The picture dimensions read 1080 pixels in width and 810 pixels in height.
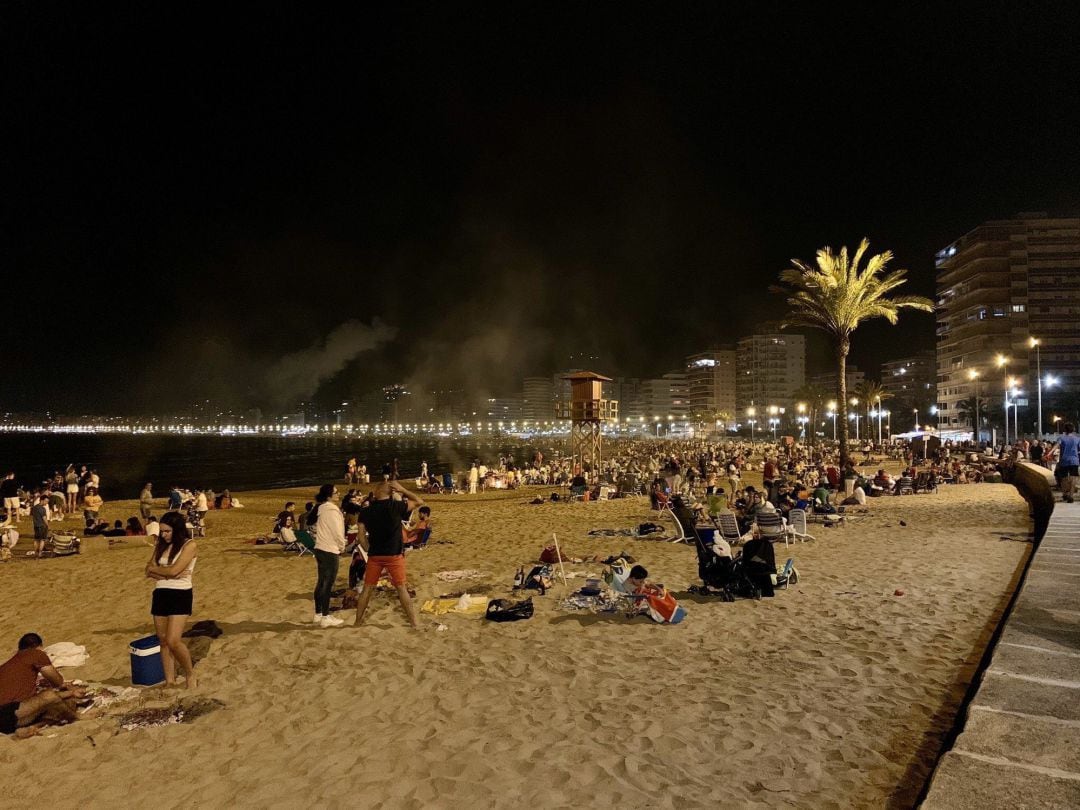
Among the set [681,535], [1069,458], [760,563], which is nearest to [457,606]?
[760,563]

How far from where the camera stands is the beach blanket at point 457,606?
763 centimetres

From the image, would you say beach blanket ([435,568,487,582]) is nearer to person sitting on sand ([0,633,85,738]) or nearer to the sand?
the sand

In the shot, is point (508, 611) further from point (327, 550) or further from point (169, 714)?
point (169, 714)

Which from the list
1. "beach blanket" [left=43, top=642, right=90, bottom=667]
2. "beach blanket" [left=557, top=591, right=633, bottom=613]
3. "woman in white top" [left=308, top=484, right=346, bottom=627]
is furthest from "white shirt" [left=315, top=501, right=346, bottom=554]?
"beach blanket" [left=557, top=591, right=633, bottom=613]

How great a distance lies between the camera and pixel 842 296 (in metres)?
20.9

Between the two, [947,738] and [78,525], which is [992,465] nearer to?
[947,738]

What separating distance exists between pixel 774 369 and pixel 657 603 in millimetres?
146031

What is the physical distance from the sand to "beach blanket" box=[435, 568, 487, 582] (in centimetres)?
26

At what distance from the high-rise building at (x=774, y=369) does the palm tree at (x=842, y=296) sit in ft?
408

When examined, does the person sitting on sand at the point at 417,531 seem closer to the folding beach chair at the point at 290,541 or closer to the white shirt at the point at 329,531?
the folding beach chair at the point at 290,541

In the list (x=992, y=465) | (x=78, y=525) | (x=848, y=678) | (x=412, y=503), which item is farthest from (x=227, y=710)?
(x=992, y=465)

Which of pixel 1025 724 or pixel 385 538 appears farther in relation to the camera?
pixel 385 538

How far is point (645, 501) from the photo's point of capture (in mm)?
19438

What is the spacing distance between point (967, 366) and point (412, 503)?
91873mm
